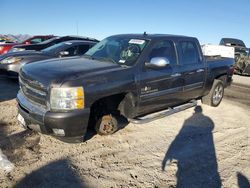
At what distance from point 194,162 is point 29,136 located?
2724mm

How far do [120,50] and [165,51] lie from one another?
94cm

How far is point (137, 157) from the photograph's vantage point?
4.69m

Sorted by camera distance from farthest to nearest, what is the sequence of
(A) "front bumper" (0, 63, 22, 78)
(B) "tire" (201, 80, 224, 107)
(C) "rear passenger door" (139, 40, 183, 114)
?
(A) "front bumper" (0, 63, 22, 78)
(B) "tire" (201, 80, 224, 107)
(C) "rear passenger door" (139, 40, 183, 114)

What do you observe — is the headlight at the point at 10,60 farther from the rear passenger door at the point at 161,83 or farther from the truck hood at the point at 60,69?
the rear passenger door at the point at 161,83

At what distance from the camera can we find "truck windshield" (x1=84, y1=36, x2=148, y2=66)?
5572 millimetres

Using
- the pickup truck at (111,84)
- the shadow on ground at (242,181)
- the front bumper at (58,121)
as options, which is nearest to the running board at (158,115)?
the pickup truck at (111,84)

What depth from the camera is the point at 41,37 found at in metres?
16.7

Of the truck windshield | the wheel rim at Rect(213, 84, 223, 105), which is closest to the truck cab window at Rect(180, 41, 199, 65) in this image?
the truck windshield

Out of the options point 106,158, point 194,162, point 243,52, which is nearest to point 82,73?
point 106,158

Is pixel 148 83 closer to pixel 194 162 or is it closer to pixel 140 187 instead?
pixel 194 162

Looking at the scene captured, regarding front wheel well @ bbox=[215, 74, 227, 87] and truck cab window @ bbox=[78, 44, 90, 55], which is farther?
truck cab window @ bbox=[78, 44, 90, 55]

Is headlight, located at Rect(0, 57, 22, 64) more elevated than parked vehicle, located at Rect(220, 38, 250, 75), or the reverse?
headlight, located at Rect(0, 57, 22, 64)

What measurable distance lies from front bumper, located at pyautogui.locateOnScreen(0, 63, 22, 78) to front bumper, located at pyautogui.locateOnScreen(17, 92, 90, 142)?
446 cm

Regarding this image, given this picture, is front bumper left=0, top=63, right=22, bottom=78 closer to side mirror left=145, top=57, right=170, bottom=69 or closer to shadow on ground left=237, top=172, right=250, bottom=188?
side mirror left=145, top=57, right=170, bottom=69
